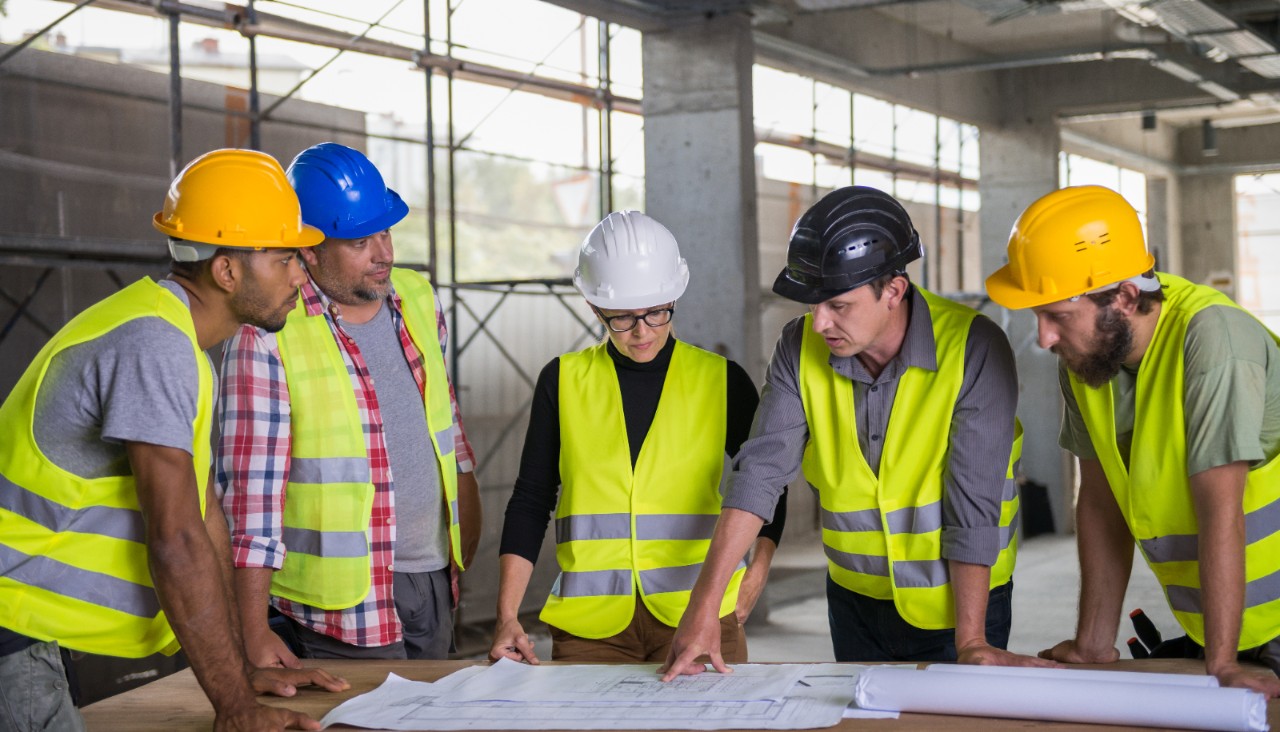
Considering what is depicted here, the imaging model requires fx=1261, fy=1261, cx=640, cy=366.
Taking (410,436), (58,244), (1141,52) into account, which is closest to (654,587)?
(410,436)

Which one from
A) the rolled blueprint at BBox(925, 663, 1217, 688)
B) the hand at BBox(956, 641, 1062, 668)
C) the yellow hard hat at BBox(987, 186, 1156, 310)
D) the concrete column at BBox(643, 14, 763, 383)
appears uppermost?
the concrete column at BBox(643, 14, 763, 383)

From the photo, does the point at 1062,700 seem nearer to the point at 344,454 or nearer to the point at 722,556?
the point at 722,556

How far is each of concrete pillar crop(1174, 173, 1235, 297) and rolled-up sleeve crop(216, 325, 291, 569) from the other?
21.9m

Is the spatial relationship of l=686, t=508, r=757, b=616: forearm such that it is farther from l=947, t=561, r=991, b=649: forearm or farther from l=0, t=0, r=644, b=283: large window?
l=0, t=0, r=644, b=283: large window

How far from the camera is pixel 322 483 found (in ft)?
9.15

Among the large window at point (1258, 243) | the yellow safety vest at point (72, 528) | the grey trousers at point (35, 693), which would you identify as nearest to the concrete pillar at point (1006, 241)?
the large window at point (1258, 243)

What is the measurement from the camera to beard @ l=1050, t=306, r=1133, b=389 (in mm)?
2365

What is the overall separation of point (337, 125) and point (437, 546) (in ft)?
22.5

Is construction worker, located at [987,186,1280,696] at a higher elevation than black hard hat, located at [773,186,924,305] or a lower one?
lower

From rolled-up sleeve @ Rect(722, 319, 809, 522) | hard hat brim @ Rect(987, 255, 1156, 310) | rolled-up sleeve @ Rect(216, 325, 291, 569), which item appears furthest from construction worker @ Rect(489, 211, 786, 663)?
hard hat brim @ Rect(987, 255, 1156, 310)

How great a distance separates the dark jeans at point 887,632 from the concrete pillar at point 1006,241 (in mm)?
11497

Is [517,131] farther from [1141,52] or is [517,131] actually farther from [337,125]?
[1141,52]

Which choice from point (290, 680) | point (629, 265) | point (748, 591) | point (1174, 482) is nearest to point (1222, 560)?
point (1174, 482)

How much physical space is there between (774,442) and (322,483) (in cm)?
100
